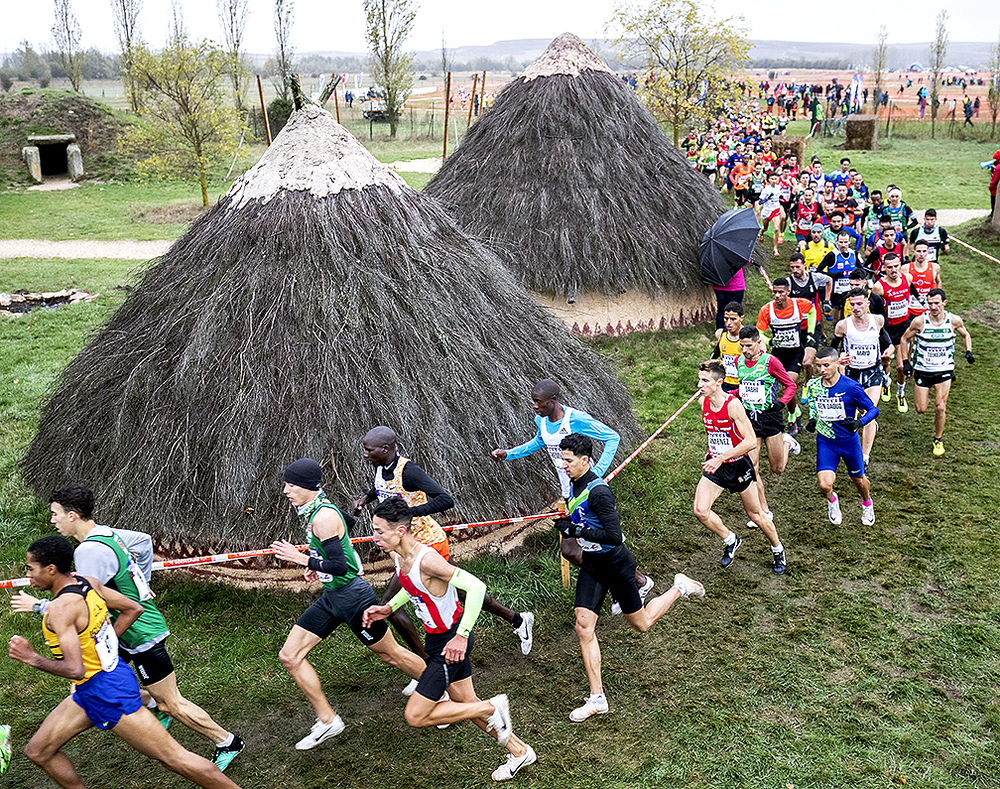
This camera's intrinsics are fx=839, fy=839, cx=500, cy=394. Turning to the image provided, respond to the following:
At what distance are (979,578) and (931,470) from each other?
2.35m

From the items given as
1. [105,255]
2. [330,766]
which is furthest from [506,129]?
[105,255]

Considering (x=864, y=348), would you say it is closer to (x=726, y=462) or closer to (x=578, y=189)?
(x=726, y=462)

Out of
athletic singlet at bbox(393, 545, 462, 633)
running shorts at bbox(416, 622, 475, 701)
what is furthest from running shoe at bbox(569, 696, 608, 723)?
athletic singlet at bbox(393, 545, 462, 633)

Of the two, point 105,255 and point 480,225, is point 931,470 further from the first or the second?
point 105,255

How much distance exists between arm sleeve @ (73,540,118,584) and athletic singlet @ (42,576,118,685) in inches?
8.8

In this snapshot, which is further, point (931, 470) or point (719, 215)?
point (719, 215)

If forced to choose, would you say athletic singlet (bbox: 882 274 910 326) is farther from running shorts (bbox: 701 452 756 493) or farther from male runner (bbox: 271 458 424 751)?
male runner (bbox: 271 458 424 751)

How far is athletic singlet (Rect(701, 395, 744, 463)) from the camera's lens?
740 centimetres

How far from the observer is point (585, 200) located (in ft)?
44.1

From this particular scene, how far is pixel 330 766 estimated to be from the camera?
5.70m

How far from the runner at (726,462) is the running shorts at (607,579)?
180 centimetres

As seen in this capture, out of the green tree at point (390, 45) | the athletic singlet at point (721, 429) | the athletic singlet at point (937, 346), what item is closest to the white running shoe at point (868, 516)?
the athletic singlet at point (721, 429)

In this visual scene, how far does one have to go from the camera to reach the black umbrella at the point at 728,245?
1311 centimetres

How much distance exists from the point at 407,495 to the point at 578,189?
860 centimetres
